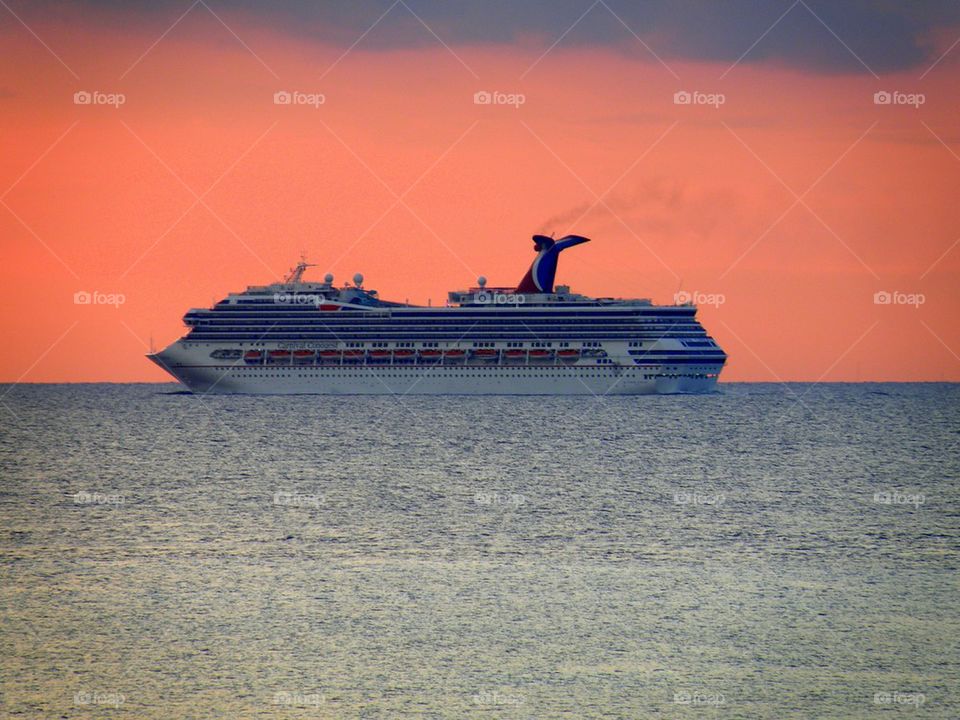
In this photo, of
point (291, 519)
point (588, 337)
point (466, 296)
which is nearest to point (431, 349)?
point (466, 296)

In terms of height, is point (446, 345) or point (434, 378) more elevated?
point (446, 345)

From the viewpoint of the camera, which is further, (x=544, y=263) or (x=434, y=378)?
(x=544, y=263)

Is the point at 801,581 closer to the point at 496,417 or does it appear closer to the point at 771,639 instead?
the point at 771,639

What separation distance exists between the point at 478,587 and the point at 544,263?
85.2 m

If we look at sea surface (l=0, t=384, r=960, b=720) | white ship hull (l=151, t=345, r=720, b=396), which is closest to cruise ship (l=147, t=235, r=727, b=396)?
white ship hull (l=151, t=345, r=720, b=396)

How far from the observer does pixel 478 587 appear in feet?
83.9

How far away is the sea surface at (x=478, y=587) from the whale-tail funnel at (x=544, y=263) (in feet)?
169

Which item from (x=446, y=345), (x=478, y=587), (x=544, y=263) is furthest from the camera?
(x=544, y=263)

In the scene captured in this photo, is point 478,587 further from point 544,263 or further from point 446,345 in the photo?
point 544,263

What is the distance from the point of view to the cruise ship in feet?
327

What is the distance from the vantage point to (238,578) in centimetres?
2656

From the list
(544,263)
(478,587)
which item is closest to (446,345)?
(544,263)

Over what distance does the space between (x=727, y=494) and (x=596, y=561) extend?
15956 millimetres

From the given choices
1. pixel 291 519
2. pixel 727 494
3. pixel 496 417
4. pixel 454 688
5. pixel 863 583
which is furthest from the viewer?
pixel 496 417
